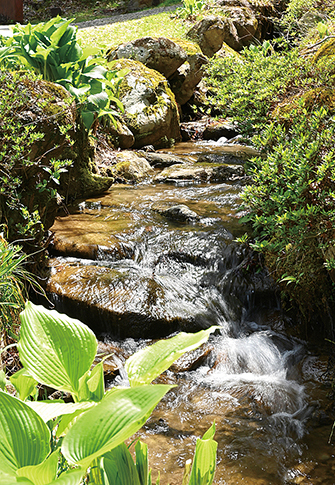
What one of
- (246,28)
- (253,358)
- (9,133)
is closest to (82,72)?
(9,133)

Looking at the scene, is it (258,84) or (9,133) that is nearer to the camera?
(9,133)

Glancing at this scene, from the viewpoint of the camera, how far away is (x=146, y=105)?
1000cm

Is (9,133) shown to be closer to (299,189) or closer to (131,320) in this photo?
(131,320)

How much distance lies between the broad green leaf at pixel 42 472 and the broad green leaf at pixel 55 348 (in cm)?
20

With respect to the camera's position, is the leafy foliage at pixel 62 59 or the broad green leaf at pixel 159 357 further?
the leafy foliage at pixel 62 59

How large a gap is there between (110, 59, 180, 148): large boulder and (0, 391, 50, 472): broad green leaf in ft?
30.8

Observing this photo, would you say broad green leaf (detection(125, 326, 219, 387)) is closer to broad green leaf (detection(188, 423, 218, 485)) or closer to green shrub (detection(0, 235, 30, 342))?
broad green leaf (detection(188, 423, 218, 485))

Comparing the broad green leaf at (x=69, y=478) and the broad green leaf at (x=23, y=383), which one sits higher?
the broad green leaf at (x=69, y=478)

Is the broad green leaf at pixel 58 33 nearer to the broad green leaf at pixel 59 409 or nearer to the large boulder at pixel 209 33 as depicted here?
the broad green leaf at pixel 59 409

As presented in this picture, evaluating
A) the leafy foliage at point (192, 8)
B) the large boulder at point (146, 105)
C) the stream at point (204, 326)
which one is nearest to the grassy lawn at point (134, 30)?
the leafy foliage at point (192, 8)

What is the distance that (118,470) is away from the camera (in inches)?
36.4

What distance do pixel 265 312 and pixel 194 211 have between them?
219cm

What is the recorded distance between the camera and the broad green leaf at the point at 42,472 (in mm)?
726

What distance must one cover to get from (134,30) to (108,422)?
59.8 ft
